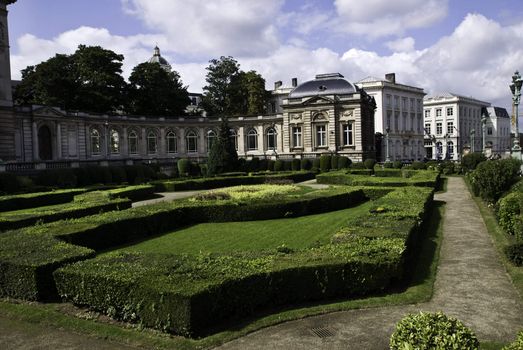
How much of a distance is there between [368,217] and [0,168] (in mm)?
29570

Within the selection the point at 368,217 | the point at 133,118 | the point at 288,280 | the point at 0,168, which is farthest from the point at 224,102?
the point at 288,280

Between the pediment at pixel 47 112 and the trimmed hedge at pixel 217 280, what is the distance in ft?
143

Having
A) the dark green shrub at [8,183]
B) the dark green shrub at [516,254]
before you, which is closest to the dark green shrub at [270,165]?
Answer: the dark green shrub at [8,183]

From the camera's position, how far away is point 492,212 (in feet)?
72.8

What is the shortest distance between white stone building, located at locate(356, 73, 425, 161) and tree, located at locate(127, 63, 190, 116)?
1294 inches

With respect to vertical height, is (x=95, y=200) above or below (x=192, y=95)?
below

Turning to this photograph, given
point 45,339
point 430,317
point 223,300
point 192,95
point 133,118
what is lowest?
point 45,339

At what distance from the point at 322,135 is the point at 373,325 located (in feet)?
181

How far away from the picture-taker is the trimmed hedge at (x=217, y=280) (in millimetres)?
9062

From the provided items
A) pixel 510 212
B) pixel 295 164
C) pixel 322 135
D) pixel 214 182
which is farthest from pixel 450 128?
pixel 510 212

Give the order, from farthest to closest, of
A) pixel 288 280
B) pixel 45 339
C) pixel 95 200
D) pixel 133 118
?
pixel 133 118 < pixel 95 200 < pixel 288 280 < pixel 45 339

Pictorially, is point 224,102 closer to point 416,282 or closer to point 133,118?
point 133,118

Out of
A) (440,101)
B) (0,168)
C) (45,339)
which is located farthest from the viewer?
(440,101)

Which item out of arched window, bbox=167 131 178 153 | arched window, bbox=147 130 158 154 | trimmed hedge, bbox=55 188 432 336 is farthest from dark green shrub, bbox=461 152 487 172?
arched window, bbox=147 130 158 154
